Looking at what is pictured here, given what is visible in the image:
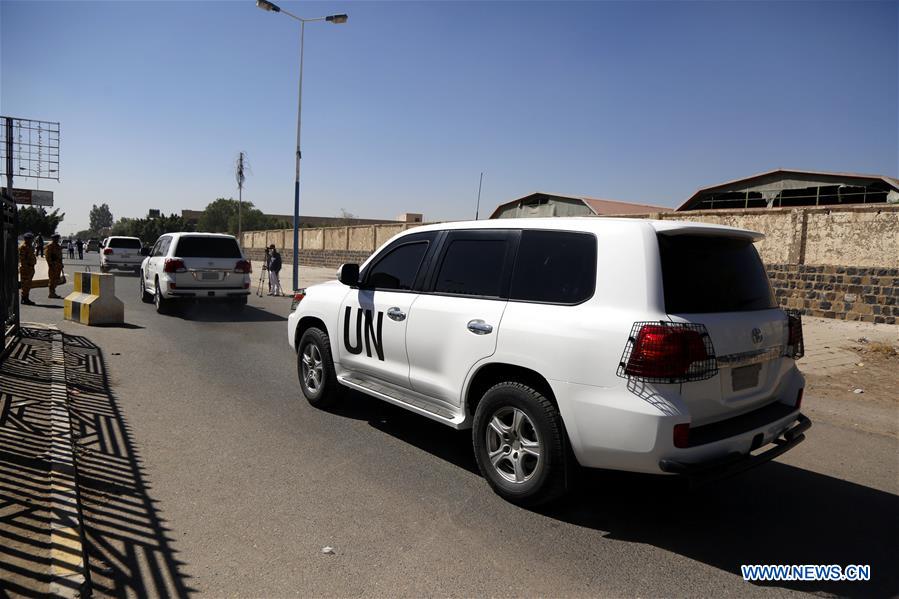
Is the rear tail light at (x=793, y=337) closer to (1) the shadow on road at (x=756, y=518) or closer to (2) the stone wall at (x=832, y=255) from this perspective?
(1) the shadow on road at (x=756, y=518)

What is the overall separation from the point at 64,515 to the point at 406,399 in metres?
2.43

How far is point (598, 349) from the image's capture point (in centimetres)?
346

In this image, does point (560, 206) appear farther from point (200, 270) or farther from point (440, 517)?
point (440, 517)

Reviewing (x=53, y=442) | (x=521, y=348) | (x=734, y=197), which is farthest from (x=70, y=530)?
(x=734, y=197)

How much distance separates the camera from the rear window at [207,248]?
44.1 feet

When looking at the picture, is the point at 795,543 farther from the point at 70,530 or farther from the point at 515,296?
the point at 70,530

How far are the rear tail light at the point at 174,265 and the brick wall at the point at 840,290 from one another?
46.6 ft

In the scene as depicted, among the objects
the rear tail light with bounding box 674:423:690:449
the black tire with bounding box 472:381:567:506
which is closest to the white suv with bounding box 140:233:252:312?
the black tire with bounding box 472:381:567:506

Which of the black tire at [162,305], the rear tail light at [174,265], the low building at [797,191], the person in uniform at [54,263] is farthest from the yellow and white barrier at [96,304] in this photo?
the low building at [797,191]

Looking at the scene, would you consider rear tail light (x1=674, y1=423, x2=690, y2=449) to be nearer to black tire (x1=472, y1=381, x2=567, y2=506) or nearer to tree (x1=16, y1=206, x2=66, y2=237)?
black tire (x1=472, y1=381, x2=567, y2=506)

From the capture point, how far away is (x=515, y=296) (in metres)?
4.14

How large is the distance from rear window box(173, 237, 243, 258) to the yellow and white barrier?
1.67 m

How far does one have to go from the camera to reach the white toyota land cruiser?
333 cm

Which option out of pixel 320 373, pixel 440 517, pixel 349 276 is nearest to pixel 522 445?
pixel 440 517
